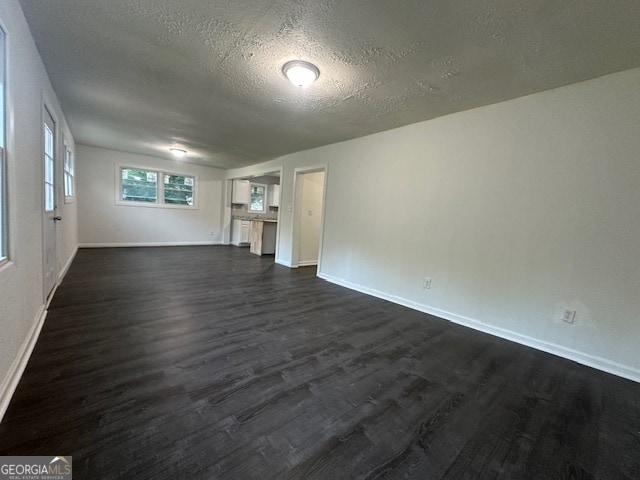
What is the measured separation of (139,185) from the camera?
7082 millimetres

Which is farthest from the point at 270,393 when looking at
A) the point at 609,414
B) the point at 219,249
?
the point at 219,249

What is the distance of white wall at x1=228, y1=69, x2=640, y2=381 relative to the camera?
2232mm

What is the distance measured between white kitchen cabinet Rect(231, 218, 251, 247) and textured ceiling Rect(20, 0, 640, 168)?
4.71 m

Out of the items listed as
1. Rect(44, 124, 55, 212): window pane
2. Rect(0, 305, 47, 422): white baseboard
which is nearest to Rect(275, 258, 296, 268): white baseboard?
Rect(44, 124, 55, 212): window pane

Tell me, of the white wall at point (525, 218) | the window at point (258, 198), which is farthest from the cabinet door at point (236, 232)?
the white wall at point (525, 218)

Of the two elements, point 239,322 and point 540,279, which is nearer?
point 540,279

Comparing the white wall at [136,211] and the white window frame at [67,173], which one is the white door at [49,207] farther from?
the white wall at [136,211]

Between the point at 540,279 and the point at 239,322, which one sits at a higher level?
the point at 540,279

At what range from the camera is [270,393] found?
5.70 ft

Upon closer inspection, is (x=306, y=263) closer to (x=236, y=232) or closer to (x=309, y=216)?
(x=309, y=216)

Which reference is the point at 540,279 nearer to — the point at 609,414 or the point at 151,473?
the point at 609,414

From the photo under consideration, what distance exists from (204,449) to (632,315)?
322 cm

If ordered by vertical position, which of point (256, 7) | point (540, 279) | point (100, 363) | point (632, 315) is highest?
point (256, 7)

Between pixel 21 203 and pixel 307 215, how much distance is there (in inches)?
176
